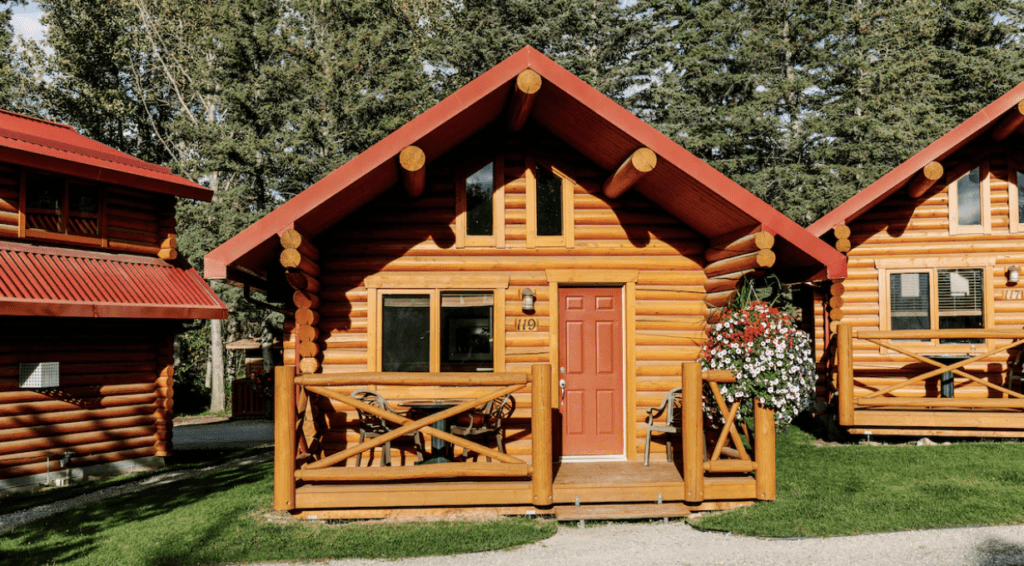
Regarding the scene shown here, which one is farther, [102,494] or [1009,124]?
[1009,124]

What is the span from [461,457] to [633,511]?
2244 mm

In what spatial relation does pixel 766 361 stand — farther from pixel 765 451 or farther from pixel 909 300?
pixel 909 300

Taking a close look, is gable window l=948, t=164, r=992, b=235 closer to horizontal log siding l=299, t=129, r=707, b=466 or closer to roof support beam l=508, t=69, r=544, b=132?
horizontal log siding l=299, t=129, r=707, b=466

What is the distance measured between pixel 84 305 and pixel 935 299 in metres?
13.4

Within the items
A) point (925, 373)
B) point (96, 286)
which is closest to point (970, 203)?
point (925, 373)

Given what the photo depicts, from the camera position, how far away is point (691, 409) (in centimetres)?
644

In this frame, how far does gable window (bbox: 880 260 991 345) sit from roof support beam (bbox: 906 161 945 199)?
3.77ft

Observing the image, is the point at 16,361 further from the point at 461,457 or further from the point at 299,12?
the point at 299,12

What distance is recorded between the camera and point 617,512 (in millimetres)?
6504

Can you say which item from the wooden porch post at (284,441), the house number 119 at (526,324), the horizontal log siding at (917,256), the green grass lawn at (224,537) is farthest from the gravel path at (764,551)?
the horizontal log siding at (917,256)

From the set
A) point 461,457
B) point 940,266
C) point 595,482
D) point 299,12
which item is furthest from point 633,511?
point 299,12

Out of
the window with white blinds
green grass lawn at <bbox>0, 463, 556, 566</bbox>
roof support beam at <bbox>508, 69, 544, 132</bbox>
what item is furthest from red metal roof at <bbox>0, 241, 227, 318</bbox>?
the window with white blinds

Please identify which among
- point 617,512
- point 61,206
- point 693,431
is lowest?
point 617,512

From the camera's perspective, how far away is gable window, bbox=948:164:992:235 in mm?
10258
